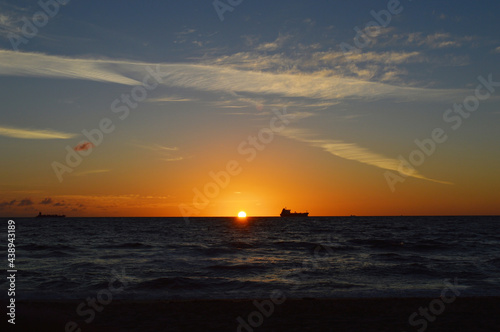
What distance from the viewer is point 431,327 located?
43.8 ft

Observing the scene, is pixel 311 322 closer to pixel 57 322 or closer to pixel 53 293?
pixel 57 322

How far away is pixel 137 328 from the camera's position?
13.1m

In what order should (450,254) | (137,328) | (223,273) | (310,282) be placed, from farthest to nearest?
(450,254) < (223,273) < (310,282) < (137,328)

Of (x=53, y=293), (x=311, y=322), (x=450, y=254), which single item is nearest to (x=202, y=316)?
(x=311, y=322)

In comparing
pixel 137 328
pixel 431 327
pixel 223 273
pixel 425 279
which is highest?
pixel 223 273

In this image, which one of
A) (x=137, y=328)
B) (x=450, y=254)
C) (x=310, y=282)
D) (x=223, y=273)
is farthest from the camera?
(x=450, y=254)

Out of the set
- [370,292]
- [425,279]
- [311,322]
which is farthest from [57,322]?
[425,279]

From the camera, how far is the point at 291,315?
588 inches

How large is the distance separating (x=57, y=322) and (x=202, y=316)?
748 cm

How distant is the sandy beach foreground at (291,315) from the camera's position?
13.3 meters

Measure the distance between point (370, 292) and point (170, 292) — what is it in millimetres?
10631

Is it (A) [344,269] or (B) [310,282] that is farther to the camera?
(A) [344,269]

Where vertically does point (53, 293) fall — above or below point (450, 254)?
below

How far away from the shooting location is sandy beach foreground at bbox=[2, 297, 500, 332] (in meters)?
13.3
